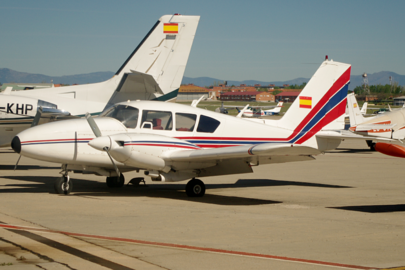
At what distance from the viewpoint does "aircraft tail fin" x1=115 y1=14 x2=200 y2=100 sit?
16453 mm

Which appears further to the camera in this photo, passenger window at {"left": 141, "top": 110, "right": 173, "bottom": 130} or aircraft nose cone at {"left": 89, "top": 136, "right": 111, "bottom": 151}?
passenger window at {"left": 141, "top": 110, "right": 173, "bottom": 130}

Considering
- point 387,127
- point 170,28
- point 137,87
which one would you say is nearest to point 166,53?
point 170,28

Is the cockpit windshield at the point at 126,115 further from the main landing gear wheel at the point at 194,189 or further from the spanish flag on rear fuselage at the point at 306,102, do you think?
the spanish flag on rear fuselage at the point at 306,102

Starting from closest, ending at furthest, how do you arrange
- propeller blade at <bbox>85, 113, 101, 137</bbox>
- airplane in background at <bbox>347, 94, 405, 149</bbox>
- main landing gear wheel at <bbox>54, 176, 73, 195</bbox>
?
propeller blade at <bbox>85, 113, 101, 137</bbox>, main landing gear wheel at <bbox>54, 176, 73, 195</bbox>, airplane in background at <bbox>347, 94, 405, 149</bbox>

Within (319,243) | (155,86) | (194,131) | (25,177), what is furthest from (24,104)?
(319,243)

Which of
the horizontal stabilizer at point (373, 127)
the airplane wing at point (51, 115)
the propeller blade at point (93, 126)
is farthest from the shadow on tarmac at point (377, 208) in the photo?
the horizontal stabilizer at point (373, 127)

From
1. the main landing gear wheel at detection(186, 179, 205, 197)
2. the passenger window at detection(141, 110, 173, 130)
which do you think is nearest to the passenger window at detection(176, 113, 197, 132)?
the passenger window at detection(141, 110, 173, 130)

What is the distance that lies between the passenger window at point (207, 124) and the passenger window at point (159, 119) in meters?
0.84

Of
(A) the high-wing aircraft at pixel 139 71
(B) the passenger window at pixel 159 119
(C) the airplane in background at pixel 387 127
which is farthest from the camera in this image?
(C) the airplane in background at pixel 387 127

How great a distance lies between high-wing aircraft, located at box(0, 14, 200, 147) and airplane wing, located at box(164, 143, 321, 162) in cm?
579

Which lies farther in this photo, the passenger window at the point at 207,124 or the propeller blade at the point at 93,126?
the passenger window at the point at 207,124

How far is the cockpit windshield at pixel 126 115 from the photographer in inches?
451

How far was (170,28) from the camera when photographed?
16672 millimetres

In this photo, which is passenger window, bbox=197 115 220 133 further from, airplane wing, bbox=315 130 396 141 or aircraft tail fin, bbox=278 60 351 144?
airplane wing, bbox=315 130 396 141
